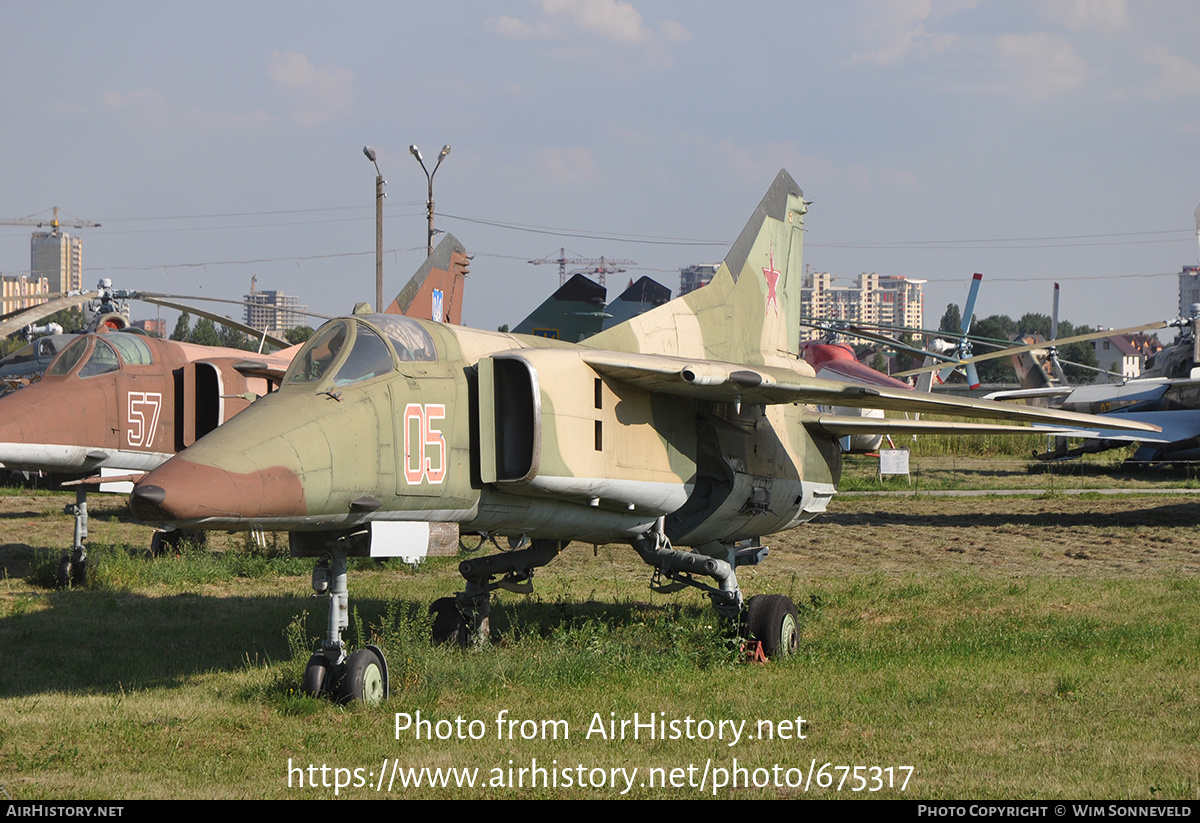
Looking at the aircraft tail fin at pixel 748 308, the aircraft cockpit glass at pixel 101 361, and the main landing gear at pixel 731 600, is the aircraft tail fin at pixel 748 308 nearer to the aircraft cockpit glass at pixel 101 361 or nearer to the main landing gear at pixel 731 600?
the main landing gear at pixel 731 600

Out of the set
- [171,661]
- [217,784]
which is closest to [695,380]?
[217,784]

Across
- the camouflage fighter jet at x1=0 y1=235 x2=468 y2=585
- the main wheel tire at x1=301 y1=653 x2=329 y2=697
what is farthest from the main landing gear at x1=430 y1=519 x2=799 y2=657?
the camouflage fighter jet at x1=0 y1=235 x2=468 y2=585

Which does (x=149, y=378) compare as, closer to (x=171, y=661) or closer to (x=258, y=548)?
(x=258, y=548)

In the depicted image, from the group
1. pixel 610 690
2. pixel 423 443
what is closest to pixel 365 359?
pixel 423 443

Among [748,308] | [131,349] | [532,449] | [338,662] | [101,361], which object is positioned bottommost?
[338,662]

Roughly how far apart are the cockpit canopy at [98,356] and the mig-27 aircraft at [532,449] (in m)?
6.31

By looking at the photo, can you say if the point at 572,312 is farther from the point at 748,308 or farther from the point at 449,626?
the point at 449,626

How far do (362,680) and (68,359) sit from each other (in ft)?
27.2

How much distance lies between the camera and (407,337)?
8.37 metres

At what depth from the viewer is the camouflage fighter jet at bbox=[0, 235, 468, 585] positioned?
13.4m

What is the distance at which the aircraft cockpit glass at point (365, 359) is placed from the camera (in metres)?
7.96

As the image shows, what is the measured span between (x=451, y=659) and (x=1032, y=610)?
7125 millimetres

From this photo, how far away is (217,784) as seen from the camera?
6414 millimetres

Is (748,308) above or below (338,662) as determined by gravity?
above
